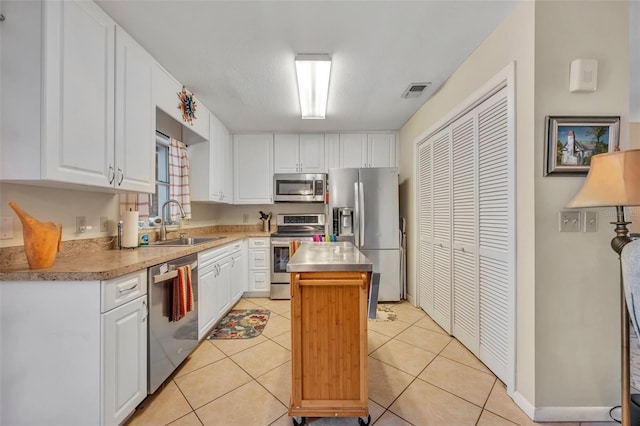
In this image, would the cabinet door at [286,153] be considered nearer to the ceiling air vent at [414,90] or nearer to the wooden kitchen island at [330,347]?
the ceiling air vent at [414,90]

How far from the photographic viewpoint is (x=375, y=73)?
245 cm

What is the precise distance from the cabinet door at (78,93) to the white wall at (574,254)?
266 centimetres

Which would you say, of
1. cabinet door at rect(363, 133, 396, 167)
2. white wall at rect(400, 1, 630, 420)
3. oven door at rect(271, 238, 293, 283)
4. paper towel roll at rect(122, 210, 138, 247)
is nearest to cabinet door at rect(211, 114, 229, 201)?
oven door at rect(271, 238, 293, 283)

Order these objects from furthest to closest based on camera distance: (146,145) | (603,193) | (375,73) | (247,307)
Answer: (247,307) → (375,73) → (146,145) → (603,193)

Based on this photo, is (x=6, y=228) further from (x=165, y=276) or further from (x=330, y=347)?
(x=330, y=347)

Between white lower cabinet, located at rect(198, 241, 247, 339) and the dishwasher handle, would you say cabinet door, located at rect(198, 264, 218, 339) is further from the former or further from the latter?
the dishwasher handle

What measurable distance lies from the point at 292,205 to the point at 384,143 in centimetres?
176

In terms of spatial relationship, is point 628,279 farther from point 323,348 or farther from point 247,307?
point 247,307

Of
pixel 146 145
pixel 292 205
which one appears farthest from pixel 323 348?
pixel 292 205

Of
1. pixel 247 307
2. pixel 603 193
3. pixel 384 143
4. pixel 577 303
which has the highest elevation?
pixel 384 143

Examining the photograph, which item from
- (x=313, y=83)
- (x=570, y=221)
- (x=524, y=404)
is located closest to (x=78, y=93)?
(x=313, y=83)

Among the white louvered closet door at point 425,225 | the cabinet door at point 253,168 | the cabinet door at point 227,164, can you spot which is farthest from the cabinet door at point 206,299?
the white louvered closet door at point 425,225

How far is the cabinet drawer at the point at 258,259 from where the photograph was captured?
3840mm

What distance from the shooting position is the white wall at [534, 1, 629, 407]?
1567 mm
